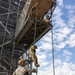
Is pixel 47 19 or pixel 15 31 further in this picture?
pixel 15 31

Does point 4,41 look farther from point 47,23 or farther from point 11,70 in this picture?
point 47,23

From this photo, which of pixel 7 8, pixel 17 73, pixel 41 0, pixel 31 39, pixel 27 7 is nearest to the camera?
pixel 17 73

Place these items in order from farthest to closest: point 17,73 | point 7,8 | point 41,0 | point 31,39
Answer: point 7,8, point 31,39, point 41,0, point 17,73

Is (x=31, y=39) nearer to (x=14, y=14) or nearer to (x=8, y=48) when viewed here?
(x=8, y=48)

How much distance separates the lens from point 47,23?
1941 cm

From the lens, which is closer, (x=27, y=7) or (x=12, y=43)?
(x=27, y=7)

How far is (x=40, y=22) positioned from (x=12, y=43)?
16.9 ft

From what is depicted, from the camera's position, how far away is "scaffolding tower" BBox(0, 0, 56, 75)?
1980 cm

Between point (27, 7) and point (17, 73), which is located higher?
point (27, 7)

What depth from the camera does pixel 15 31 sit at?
23719mm

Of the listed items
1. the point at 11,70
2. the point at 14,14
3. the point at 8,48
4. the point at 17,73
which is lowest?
the point at 17,73

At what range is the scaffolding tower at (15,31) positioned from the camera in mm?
19797

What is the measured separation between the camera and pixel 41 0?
1891 cm

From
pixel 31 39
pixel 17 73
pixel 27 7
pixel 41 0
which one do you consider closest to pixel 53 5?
pixel 41 0
